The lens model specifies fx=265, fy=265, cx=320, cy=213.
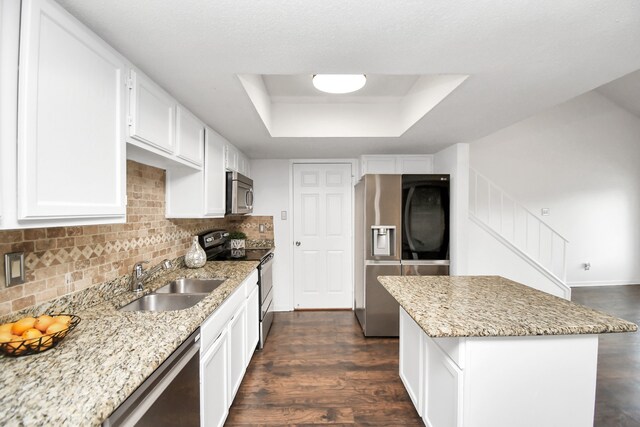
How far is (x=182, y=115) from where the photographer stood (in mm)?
1840

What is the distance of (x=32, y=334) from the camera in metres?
0.93

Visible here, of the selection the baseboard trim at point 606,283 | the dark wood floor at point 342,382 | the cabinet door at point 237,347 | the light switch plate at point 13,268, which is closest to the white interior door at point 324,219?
the dark wood floor at point 342,382

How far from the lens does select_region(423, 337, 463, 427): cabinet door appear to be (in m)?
1.25

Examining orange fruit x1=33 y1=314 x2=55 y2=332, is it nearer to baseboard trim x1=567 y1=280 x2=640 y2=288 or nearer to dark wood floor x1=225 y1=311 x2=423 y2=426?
Result: dark wood floor x1=225 y1=311 x2=423 y2=426

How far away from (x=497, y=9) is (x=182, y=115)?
1.83 meters

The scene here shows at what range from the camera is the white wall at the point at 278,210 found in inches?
150

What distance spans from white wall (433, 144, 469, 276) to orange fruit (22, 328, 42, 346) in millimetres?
3234

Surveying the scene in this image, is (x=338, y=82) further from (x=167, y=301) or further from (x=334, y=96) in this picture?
(x=167, y=301)

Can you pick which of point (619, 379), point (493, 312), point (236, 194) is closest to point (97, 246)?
point (236, 194)

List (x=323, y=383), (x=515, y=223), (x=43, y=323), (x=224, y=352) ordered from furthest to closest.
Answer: (x=515, y=223) < (x=323, y=383) < (x=224, y=352) < (x=43, y=323)

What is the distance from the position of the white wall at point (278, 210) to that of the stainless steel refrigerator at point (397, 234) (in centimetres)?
125

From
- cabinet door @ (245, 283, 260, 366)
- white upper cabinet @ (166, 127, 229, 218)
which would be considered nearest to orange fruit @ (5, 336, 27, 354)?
white upper cabinet @ (166, 127, 229, 218)

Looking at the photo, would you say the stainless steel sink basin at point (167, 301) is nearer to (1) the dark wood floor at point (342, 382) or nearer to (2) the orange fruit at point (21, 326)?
(2) the orange fruit at point (21, 326)

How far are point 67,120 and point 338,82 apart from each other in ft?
5.35
